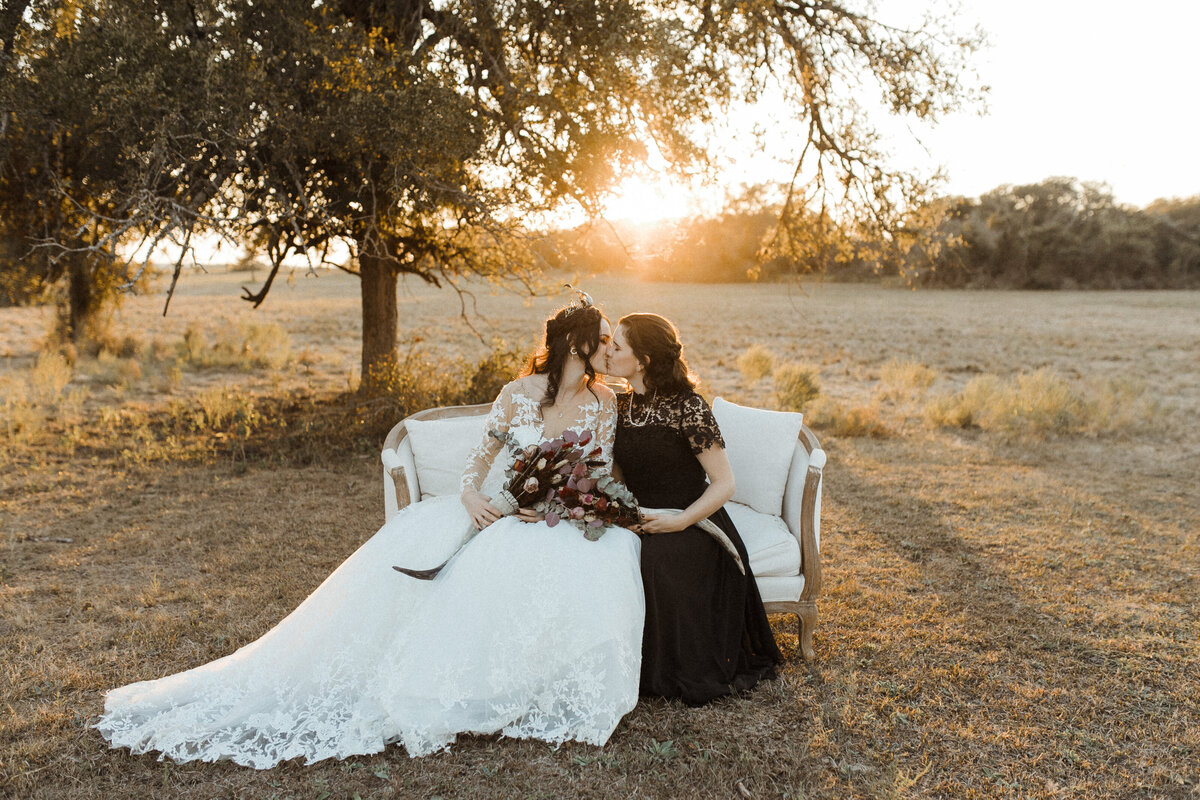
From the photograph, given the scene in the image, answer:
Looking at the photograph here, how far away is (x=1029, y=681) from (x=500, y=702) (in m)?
2.75

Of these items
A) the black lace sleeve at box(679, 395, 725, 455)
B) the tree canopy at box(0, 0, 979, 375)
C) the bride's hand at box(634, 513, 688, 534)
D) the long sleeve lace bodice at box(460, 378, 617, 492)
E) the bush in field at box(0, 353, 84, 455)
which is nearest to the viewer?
the bride's hand at box(634, 513, 688, 534)

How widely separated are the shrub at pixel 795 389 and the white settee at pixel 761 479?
6.90 m

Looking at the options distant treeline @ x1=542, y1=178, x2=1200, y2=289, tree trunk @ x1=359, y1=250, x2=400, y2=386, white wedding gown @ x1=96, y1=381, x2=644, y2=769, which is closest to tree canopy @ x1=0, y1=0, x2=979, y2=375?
tree trunk @ x1=359, y1=250, x2=400, y2=386

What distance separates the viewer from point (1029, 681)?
432 centimetres

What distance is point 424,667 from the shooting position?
Result: 3.57 metres

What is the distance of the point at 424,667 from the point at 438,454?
172 centimetres

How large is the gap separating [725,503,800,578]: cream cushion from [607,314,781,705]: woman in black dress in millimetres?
162

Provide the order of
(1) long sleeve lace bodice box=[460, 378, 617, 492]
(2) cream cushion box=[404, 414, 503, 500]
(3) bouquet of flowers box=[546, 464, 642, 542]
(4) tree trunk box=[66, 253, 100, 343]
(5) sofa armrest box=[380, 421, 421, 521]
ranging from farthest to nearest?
(4) tree trunk box=[66, 253, 100, 343], (2) cream cushion box=[404, 414, 503, 500], (5) sofa armrest box=[380, 421, 421, 521], (1) long sleeve lace bodice box=[460, 378, 617, 492], (3) bouquet of flowers box=[546, 464, 642, 542]

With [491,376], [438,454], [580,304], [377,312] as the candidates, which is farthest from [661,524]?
[377,312]

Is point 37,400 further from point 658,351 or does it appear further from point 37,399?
point 658,351

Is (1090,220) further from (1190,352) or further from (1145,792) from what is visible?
(1145,792)

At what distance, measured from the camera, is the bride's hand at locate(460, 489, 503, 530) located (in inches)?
164

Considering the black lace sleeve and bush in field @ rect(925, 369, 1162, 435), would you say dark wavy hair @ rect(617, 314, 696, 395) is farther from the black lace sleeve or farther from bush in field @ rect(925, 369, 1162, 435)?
bush in field @ rect(925, 369, 1162, 435)

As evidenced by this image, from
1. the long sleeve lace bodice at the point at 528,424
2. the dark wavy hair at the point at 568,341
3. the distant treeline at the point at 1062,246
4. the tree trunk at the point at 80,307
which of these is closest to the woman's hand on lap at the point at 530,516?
the long sleeve lace bodice at the point at 528,424
